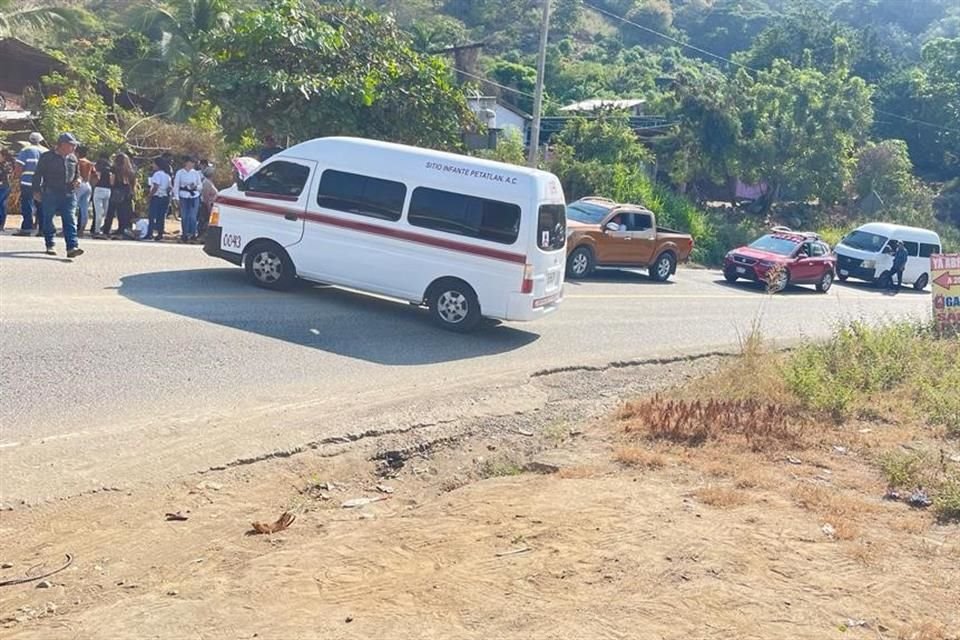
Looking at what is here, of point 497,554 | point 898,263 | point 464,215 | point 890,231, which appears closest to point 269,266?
point 464,215

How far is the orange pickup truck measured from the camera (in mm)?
23062

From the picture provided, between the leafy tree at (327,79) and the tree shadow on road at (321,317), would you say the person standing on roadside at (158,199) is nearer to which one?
the leafy tree at (327,79)

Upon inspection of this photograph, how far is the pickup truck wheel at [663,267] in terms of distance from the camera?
25594 millimetres

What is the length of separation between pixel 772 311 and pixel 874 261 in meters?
13.5

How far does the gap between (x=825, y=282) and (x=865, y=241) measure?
20.4 ft

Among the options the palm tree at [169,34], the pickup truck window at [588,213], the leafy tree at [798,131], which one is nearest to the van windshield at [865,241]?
the leafy tree at [798,131]

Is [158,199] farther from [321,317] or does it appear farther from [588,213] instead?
[588,213]

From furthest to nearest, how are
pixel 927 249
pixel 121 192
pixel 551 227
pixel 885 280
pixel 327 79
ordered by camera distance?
pixel 927 249 < pixel 885 280 < pixel 327 79 < pixel 121 192 < pixel 551 227

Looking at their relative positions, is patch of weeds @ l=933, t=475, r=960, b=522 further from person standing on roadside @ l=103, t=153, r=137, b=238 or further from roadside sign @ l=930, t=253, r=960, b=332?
person standing on roadside @ l=103, t=153, r=137, b=238

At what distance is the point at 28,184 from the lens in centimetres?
1747

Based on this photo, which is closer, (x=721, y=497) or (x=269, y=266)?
(x=721, y=497)

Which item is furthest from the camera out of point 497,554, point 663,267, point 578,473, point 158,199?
point 663,267

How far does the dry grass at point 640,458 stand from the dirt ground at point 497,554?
4 cm

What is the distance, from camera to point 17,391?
888 centimetres
